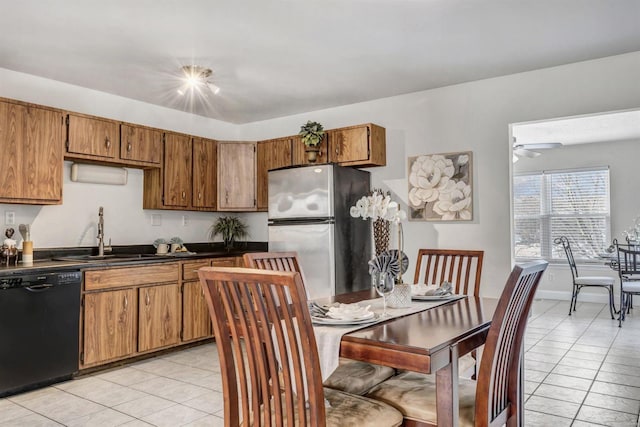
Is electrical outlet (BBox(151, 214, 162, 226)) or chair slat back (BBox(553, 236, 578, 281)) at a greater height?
electrical outlet (BBox(151, 214, 162, 226))

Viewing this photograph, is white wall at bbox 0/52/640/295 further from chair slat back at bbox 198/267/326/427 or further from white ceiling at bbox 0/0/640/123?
chair slat back at bbox 198/267/326/427

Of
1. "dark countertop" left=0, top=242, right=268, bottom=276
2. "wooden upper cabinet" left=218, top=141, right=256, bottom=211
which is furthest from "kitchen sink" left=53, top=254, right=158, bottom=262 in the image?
"wooden upper cabinet" left=218, top=141, right=256, bottom=211

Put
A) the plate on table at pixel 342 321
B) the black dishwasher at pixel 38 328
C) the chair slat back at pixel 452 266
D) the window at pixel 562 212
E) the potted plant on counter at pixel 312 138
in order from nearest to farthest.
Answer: the plate on table at pixel 342 321 → the chair slat back at pixel 452 266 → the black dishwasher at pixel 38 328 → the potted plant on counter at pixel 312 138 → the window at pixel 562 212

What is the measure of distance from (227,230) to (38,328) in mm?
2484

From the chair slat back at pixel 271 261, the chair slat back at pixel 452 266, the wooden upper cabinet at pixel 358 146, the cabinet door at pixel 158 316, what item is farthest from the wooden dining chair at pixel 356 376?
the wooden upper cabinet at pixel 358 146

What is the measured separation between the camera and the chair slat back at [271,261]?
98.0 inches

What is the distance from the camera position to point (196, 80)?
3949mm

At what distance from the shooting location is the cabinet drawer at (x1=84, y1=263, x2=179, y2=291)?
3.60m

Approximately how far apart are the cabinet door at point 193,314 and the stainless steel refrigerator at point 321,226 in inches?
33.9

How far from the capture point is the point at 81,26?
296cm

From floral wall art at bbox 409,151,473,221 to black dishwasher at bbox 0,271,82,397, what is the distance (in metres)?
3.03

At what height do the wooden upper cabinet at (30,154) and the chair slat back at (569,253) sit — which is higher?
the wooden upper cabinet at (30,154)

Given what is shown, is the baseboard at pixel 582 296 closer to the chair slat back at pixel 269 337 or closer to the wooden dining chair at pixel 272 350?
the wooden dining chair at pixel 272 350

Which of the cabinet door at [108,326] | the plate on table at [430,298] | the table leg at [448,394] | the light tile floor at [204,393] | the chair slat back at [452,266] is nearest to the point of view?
the table leg at [448,394]
